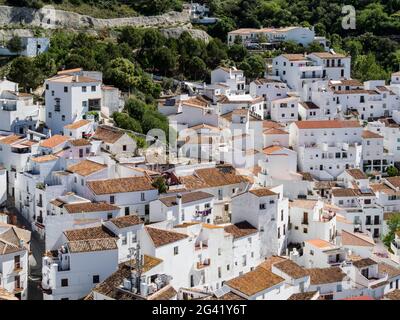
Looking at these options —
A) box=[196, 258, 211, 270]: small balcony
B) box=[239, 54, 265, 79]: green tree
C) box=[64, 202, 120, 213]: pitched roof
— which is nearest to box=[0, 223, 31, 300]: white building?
box=[64, 202, 120, 213]: pitched roof

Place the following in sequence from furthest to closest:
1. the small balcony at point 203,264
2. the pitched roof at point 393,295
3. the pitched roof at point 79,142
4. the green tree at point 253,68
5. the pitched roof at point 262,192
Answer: the green tree at point 253,68, the pitched roof at point 79,142, the pitched roof at point 262,192, the small balcony at point 203,264, the pitched roof at point 393,295

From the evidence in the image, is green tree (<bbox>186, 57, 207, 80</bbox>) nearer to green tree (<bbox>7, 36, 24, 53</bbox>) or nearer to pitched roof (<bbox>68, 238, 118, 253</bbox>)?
green tree (<bbox>7, 36, 24, 53</bbox>)

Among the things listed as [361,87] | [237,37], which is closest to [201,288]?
[361,87]

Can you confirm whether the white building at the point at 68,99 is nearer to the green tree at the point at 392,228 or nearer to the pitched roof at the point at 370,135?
the pitched roof at the point at 370,135

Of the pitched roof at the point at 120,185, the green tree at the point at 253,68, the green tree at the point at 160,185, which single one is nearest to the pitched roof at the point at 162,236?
the pitched roof at the point at 120,185

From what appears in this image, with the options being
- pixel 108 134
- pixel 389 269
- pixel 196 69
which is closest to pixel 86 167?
pixel 108 134

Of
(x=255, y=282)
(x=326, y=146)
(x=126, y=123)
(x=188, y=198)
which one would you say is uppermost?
(x=126, y=123)
